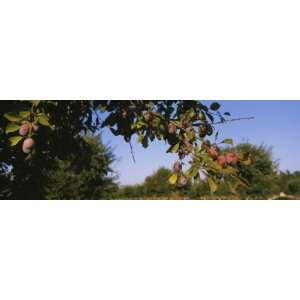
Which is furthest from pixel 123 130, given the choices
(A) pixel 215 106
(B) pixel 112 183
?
(B) pixel 112 183

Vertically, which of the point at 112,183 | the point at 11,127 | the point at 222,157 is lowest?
the point at 112,183

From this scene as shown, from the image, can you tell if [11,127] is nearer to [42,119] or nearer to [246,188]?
[42,119]

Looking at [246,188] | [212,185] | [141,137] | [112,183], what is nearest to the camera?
[212,185]

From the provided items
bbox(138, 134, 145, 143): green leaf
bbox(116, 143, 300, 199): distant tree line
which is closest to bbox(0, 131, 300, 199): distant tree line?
bbox(116, 143, 300, 199): distant tree line

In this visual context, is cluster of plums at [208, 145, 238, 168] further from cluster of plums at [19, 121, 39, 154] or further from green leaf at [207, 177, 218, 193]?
cluster of plums at [19, 121, 39, 154]

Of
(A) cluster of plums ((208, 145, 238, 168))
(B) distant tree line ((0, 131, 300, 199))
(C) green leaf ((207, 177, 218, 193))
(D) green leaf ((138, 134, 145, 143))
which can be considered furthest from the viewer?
(B) distant tree line ((0, 131, 300, 199))

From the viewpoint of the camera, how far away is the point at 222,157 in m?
1.71

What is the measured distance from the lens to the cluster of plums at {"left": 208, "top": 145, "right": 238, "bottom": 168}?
1691 millimetres

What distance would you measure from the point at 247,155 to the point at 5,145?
1.34 meters

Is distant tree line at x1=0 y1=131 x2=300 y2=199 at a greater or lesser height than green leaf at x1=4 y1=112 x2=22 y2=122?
lesser
